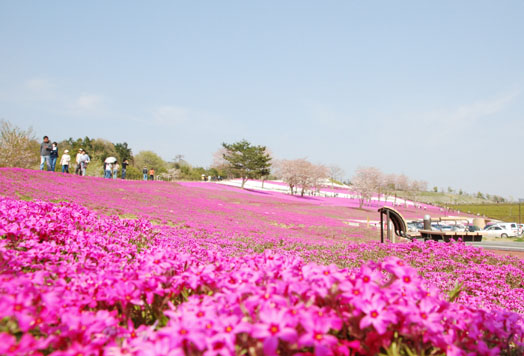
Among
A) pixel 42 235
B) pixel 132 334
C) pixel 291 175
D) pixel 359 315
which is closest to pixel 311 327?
pixel 359 315

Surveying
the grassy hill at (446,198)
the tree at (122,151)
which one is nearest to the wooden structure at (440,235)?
the tree at (122,151)

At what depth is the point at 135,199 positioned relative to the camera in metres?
22.1

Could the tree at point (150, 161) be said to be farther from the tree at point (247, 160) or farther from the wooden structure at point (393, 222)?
the wooden structure at point (393, 222)

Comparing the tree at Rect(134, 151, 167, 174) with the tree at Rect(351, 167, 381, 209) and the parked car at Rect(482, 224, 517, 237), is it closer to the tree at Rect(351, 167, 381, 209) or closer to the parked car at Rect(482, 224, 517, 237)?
the tree at Rect(351, 167, 381, 209)

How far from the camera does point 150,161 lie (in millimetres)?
90188

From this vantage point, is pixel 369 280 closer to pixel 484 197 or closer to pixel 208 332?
pixel 208 332

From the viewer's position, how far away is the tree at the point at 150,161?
287 ft

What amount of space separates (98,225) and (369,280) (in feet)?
20.7

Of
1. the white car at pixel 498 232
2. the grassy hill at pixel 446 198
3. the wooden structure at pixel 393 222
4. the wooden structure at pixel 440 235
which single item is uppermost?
the grassy hill at pixel 446 198

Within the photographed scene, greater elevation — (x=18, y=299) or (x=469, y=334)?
(x=18, y=299)

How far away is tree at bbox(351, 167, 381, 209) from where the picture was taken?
69562 mm

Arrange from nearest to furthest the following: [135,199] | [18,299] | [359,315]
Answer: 1. [18,299]
2. [359,315]
3. [135,199]

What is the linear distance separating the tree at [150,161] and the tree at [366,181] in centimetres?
4615

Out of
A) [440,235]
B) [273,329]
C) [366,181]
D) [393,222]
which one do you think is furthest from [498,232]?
[273,329]
